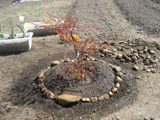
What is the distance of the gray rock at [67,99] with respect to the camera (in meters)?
2.54

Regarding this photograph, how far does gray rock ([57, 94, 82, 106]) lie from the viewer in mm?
2535

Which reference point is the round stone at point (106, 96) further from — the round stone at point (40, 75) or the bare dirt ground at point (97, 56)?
the round stone at point (40, 75)

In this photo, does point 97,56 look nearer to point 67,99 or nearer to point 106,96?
point 106,96

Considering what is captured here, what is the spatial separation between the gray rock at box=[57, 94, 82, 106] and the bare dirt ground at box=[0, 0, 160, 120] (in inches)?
4.1

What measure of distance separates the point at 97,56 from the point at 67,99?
6.05ft

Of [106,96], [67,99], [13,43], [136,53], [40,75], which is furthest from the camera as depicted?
[13,43]

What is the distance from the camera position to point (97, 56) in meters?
4.04

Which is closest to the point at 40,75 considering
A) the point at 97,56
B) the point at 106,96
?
the point at 106,96

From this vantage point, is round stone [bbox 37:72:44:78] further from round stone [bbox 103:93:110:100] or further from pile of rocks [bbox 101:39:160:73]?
pile of rocks [bbox 101:39:160:73]

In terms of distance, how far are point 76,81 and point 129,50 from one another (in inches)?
80.5

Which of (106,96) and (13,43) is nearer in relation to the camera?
(106,96)

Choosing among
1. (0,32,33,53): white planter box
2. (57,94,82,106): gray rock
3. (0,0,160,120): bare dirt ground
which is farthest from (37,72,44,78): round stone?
(0,32,33,53): white planter box

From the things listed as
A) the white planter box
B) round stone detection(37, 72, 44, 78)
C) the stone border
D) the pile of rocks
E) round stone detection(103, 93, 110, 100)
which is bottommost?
the pile of rocks

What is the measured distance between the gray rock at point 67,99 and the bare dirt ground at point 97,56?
10cm
